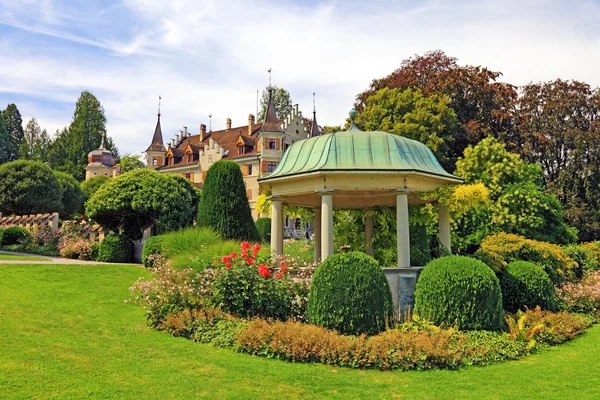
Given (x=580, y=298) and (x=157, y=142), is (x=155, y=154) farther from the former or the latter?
(x=580, y=298)

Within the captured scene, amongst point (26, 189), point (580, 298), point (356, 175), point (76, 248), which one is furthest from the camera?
point (26, 189)

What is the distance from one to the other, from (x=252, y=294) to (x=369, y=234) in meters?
6.78

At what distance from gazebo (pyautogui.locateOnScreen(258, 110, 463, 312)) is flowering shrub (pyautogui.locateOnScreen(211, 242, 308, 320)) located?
5.59 feet

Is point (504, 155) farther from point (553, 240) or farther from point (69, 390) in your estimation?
point (69, 390)

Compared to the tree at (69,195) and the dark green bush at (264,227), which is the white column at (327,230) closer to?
the dark green bush at (264,227)

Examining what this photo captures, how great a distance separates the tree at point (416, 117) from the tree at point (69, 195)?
34220 millimetres

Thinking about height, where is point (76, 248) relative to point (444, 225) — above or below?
below

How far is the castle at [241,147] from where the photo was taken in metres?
53.6

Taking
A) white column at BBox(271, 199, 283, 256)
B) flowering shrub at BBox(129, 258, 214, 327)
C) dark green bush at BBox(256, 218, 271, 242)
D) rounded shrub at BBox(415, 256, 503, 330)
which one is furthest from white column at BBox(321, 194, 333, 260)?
dark green bush at BBox(256, 218, 271, 242)

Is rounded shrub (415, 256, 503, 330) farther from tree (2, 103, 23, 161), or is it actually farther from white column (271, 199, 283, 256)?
tree (2, 103, 23, 161)

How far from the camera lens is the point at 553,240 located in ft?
85.6

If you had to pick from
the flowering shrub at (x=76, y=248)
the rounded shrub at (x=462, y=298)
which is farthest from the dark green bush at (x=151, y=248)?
the rounded shrub at (x=462, y=298)

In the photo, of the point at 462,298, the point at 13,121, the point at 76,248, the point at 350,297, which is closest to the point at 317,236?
the point at 350,297

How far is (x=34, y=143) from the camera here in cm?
7388
